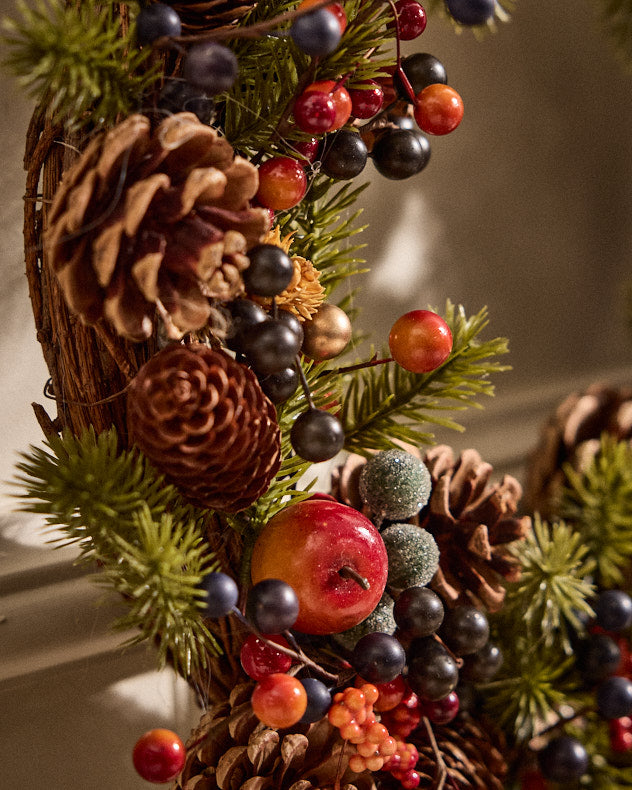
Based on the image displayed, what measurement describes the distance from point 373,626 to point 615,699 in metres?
0.24

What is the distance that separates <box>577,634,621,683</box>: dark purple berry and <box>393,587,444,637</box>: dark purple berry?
0.21m

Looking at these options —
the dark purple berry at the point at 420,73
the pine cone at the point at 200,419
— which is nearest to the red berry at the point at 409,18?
the dark purple berry at the point at 420,73

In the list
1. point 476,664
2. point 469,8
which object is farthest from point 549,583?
point 469,8

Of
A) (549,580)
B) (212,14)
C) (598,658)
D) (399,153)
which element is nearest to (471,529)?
(549,580)

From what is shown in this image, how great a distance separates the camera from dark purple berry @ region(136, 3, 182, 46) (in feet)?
1.14

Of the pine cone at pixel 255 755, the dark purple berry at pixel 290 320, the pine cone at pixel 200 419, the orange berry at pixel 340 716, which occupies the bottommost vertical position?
the pine cone at pixel 255 755

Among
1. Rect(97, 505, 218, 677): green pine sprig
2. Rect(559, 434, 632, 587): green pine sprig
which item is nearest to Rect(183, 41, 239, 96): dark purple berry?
Rect(97, 505, 218, 677): green pine sprig

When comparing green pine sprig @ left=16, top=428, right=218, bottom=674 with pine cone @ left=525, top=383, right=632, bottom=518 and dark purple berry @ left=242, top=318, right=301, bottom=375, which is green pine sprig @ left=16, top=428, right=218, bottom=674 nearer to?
dark purple berry @ left=242, top=318, right=301, bottom=375

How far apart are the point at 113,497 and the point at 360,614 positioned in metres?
0.16

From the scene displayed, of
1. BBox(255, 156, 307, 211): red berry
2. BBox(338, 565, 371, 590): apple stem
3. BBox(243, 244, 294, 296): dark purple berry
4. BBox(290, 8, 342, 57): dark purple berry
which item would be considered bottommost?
BBox(338, 565, 371, 590): apple stem

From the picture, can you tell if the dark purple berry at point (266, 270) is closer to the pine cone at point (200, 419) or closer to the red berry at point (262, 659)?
the pine cone at point (200, 419)

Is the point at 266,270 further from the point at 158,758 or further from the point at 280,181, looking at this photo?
the point at 158,758

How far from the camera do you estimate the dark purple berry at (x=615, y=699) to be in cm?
56

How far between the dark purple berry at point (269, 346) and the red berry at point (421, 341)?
0.08m
